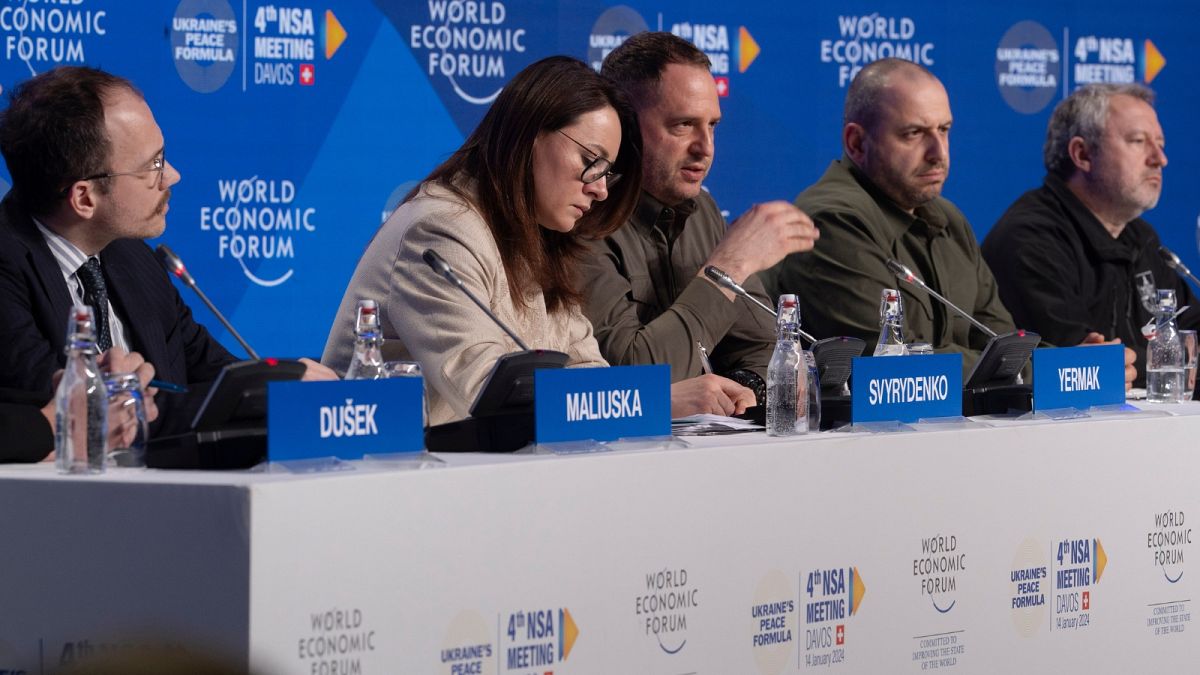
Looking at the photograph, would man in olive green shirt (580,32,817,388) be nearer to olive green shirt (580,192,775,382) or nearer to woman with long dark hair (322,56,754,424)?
olive green shirt (580,192,775,382)

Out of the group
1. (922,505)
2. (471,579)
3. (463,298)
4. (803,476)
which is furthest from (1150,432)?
(471,579)

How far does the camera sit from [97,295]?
8.50ft

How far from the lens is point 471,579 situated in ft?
5.67

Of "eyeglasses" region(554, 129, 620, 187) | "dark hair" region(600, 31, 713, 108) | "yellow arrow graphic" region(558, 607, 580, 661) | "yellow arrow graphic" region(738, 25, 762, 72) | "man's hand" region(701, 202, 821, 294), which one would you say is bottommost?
"yellow arrow graphic" region(558, 607, 580, 661)

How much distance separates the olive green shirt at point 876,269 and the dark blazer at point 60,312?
1.43 m

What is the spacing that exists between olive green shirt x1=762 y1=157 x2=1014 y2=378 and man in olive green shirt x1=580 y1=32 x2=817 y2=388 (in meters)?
0.30

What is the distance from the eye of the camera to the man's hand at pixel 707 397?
260 centimetres

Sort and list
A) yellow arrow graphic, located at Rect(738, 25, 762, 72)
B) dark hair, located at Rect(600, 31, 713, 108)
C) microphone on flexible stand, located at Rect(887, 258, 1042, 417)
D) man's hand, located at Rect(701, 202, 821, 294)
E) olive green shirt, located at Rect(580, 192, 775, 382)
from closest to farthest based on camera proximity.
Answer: microphone on flexible stand, located at Rect(887, 258, 1042, 417) < olive green shirt, located at Rect(580, 192, 775, 382) < man's hand, located at Rect(701, 202, 821, 294) < dark hair, located at Rect(600, 31, 713, 108) < yellow arrow graphic, located at Rect(738, 25, 762, 72)

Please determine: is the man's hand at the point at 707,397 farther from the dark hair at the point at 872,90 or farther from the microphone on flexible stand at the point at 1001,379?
the dark hair at the point at 872,90

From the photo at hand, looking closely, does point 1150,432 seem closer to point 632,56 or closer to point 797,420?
point 797,420

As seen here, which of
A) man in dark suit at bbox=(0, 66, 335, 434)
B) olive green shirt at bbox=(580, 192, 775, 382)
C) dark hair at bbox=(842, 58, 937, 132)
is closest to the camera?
man in dark suit at bbox=(0, 66, 335, 434)

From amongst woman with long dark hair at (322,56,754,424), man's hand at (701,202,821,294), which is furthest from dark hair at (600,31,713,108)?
woman with long dark hair at (322,56,754,424)

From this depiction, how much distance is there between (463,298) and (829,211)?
1539 millimetres

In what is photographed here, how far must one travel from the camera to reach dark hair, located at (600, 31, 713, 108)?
337 centimetres
